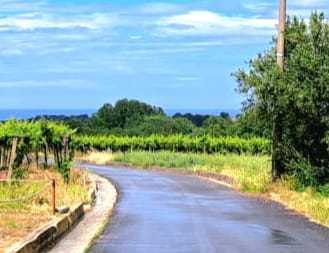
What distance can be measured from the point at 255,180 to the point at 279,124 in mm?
3010

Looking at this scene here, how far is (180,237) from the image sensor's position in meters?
16.0

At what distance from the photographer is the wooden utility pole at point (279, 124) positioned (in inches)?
1107

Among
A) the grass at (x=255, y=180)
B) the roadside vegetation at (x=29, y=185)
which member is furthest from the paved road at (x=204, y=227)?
the roadside vegetation at (x=29, y=185)

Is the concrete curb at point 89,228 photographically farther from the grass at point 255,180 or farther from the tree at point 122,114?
the tree at point 122,114

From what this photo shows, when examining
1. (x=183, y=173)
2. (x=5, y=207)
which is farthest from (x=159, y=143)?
(x=5, y=207)

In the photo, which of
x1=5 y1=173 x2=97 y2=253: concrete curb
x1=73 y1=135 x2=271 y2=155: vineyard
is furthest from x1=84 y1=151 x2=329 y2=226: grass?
x1=73 y1=135 x2=271 y2=155: vineyard

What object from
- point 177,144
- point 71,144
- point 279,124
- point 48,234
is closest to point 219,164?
point 71,144

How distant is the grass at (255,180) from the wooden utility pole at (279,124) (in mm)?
584

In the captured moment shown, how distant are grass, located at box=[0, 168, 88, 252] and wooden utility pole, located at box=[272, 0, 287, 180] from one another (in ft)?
22.3

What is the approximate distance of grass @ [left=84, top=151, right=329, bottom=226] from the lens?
22.1 meters

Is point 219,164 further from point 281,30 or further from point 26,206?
point 26,206

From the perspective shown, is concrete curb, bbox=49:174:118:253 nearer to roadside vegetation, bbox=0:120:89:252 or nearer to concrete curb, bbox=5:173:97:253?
concrete curb, bbox=5:173:97:253

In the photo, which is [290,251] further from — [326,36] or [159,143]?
[159,143]

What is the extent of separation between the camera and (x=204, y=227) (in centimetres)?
1792
